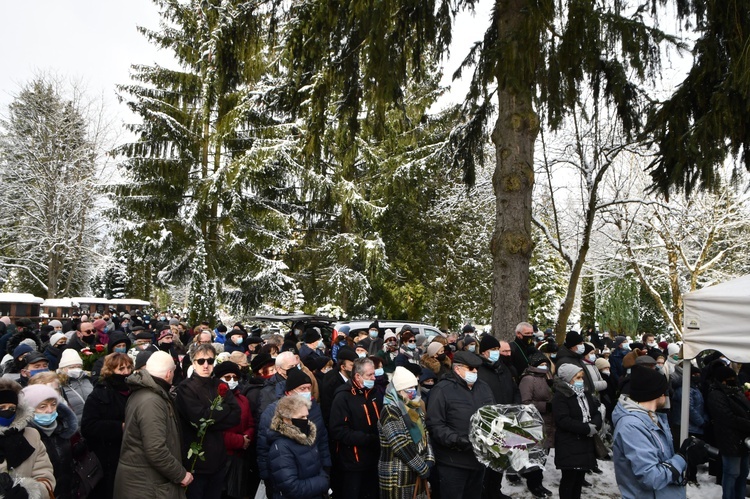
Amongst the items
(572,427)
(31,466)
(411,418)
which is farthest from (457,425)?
(31,466)

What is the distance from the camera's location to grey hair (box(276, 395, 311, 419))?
5344 mm

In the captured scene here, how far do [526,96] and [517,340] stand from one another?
3.64 meters

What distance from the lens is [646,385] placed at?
14.9ft

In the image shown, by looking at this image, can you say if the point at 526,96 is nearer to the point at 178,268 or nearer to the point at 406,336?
the point at 406,336

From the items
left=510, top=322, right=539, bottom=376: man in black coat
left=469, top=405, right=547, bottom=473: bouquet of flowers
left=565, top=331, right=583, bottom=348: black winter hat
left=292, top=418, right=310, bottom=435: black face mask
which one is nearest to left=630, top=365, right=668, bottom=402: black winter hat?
left=469, top=405, right=547, bottom=473: bouquet of flowers

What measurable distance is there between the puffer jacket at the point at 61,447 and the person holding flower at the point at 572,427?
499 centimetres

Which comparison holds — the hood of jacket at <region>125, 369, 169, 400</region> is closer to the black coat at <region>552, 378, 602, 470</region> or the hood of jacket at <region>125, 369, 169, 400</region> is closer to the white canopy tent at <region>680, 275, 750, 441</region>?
the black coat at <region>552, 378, 602, 470</region>

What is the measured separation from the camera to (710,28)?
8.49m

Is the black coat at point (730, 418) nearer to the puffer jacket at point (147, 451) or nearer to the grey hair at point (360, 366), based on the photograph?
the grey hair at point (360, 366)

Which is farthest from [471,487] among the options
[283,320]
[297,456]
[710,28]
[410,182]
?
[410,182]

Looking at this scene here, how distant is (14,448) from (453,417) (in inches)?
147

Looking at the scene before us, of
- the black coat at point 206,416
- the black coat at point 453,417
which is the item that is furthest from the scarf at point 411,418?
the black coat at point 206,416

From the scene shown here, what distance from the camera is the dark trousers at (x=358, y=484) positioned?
620 centimetres

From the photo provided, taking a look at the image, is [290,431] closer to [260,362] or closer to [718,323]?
[260,362]
